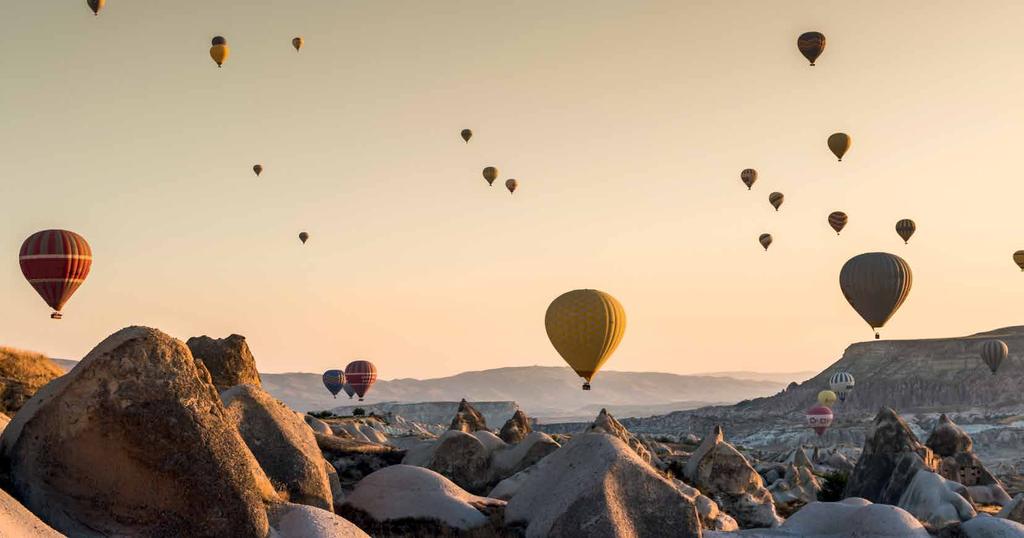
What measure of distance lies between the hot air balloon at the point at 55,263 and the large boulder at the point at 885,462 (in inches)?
1283

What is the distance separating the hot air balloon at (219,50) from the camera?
6488cm

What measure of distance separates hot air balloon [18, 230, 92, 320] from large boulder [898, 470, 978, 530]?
34.4 meters

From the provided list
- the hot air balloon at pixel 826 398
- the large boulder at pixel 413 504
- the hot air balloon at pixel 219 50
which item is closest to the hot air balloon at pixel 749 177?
the hot air balloon at pixel 219 50

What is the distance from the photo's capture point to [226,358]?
95.0 ft

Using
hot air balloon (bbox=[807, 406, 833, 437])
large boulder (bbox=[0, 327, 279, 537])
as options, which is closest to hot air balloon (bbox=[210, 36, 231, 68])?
large boulder (bbox=[0, 327, 279, 537])

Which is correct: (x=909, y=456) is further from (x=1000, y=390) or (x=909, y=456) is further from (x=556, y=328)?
(x=1000, y=390)

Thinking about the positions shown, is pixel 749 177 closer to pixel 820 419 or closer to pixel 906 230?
pixel 906 230

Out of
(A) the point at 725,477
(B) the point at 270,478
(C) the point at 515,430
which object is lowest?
(B) the point at 270,478

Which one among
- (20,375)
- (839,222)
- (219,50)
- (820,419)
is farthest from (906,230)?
(20,375)

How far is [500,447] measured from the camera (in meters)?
31.4

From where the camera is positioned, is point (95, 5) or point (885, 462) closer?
point (885, 462)

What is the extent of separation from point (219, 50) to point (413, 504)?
48.7 m

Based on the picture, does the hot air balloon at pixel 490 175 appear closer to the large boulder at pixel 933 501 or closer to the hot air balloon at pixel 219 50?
the hot air balloon at pixel 219 50

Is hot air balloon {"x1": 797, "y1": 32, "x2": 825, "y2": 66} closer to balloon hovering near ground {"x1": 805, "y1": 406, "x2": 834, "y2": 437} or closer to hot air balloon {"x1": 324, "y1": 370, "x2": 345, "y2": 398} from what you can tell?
balloon hovering near ground {"x1": 805, "y1": 406, "x2": 834, "y2": 437}
